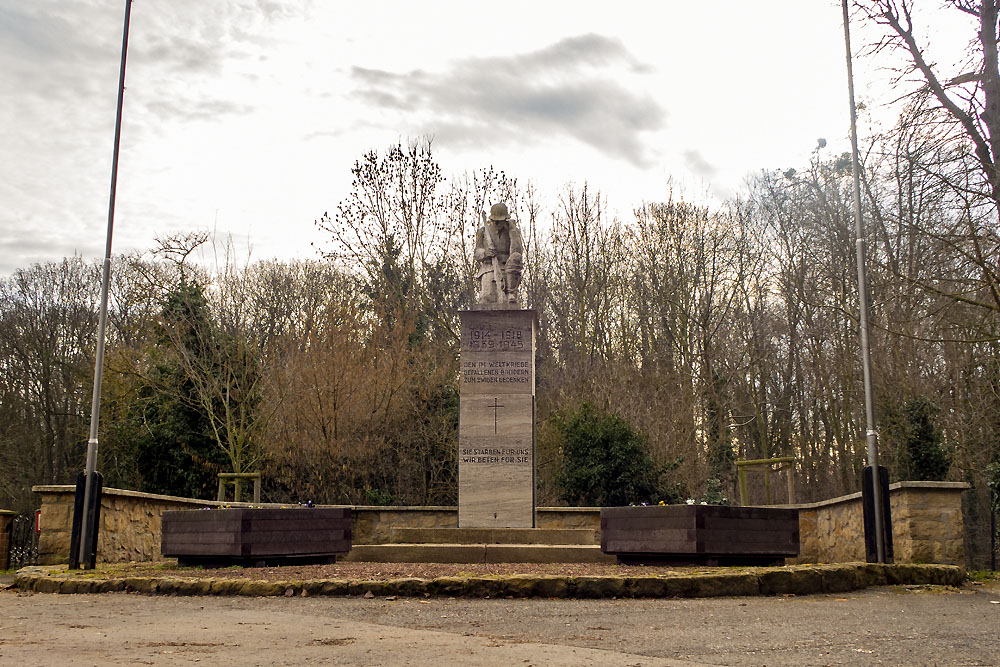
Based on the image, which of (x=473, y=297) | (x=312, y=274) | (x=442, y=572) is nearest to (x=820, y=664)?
(x=442, y=572)

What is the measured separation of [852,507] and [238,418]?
51.4ft

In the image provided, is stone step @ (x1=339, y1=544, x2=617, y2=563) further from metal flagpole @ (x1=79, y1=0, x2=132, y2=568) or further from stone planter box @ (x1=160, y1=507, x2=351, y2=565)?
metal flagpole @ (x1=79, y1=0, x2=132, y2=568)

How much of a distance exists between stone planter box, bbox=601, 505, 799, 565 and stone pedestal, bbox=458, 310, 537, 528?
3.50 meters

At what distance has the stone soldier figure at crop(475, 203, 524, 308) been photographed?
16266 mm

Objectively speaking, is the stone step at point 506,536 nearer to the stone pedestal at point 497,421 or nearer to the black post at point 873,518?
the stone pedestal at point 497,421

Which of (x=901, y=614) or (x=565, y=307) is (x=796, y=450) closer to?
(x=565, y=307)

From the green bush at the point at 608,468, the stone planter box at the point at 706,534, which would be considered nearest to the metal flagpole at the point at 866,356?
the stone planter box at the point at 706,534

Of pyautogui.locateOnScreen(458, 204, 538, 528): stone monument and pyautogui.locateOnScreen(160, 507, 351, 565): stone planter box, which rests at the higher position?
pyautogui.locateOnScreen(458, 204, 538, 528): stone monument

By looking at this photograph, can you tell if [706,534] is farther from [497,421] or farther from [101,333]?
[101,333]

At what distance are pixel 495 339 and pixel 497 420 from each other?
1.34 meters

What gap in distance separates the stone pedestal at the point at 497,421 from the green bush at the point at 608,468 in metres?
4.75

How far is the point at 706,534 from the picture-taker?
10617 mm

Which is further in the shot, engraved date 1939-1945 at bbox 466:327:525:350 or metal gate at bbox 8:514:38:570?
metal gate at bbox 8:514:38:570

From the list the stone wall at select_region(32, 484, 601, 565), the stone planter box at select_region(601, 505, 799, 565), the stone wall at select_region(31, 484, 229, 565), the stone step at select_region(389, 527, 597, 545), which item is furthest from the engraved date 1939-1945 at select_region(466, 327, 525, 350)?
the stone wall at select_region(31, 484, 229, 565)
